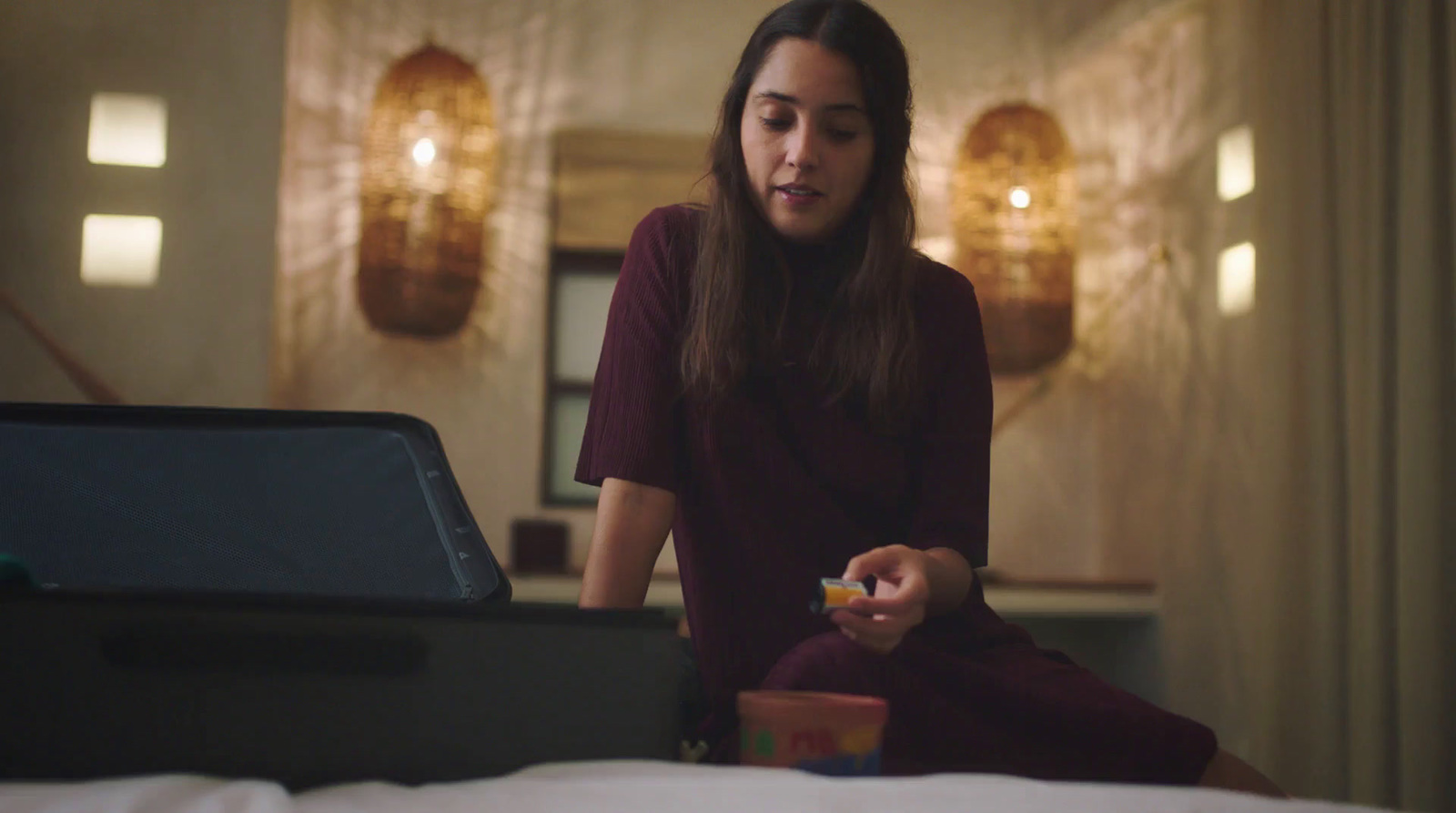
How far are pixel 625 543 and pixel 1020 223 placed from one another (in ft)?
7.94

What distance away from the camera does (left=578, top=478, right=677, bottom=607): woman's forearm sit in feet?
3.59

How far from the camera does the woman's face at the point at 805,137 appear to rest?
43.6 inches

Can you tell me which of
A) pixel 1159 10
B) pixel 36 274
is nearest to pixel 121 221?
pixel 36 274

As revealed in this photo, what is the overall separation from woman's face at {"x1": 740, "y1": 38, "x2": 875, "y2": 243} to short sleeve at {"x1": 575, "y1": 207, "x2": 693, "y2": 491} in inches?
4.5

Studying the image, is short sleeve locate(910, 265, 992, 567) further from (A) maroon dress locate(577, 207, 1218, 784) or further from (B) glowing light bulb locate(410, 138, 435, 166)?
(B) glowing light bulb locate(410, 138, 435, 166)

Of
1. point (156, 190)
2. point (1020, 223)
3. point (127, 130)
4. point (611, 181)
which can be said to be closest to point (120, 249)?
point (156, 190)

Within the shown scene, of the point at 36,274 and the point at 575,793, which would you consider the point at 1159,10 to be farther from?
the point at 575,793

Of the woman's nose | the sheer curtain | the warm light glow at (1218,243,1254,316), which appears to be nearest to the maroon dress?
the woman's nose

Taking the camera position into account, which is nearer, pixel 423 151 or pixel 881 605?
pixel 881 605

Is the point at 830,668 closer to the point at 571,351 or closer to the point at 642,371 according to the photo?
the point at 642,371

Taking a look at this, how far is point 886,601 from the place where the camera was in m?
0.84

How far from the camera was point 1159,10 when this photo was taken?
3238 millimetres

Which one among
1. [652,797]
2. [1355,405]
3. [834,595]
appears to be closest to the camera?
[652,797]

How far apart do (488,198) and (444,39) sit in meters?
0.54
